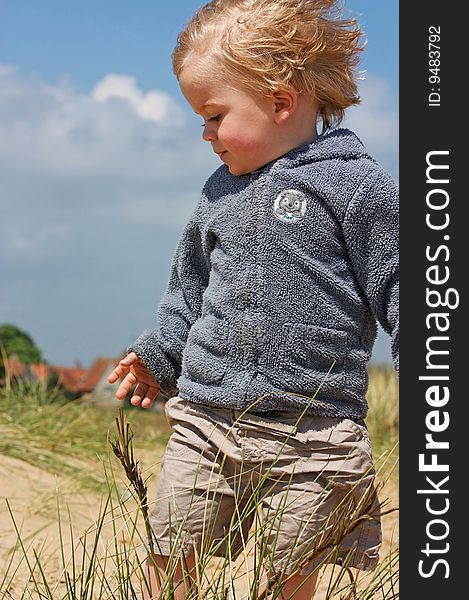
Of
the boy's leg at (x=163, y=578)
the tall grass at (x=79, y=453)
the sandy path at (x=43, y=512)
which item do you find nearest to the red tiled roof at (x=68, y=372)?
the tall grass at (x=79, y=453)

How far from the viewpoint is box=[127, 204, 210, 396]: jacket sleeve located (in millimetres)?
2811

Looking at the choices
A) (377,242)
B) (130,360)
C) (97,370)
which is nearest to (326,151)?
(377,242)

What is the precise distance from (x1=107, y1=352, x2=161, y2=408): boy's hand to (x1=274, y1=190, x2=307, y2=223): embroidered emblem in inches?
27.0

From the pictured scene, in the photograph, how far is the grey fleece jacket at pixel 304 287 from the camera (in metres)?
2.45

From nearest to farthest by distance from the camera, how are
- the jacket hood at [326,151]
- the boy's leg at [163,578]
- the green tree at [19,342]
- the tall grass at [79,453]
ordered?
the boy's leg at [163,578]
the jacket hood at [326,151]
the tall grass at [79,453]
the green tree at [19,342]

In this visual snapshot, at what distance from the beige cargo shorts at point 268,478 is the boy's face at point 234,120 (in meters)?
0.71

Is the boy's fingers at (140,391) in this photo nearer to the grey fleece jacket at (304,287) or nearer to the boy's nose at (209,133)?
the grey fleece jacket at (304,287)

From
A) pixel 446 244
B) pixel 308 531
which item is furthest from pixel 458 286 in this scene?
pixel 308 531

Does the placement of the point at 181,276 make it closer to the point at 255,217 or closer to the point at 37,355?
the point at 255,217

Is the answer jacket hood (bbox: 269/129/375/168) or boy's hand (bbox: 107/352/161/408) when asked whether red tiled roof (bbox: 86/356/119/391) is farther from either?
jacket hood (bbox: 269/129/375/168)

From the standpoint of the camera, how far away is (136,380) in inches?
114

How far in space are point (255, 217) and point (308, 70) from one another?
44 cm

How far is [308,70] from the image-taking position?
2.56 meters

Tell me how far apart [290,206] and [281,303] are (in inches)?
10.4
